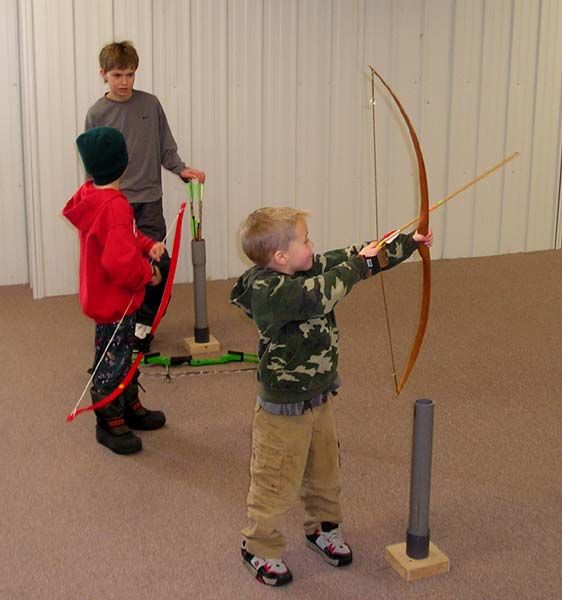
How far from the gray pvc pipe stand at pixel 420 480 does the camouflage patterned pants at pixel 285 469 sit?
20 cm

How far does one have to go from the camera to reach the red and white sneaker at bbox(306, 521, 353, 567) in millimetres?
2277

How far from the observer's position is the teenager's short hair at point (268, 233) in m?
2.02

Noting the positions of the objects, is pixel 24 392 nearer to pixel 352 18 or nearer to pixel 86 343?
pixel 86 343

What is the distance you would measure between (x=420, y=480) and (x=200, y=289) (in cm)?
209

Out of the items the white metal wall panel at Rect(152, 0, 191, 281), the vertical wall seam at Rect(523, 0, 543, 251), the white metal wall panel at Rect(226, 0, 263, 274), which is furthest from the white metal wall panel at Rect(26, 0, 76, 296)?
the vertical wall seam at Rect(523, 0, 543, 251)

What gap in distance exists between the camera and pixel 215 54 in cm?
529

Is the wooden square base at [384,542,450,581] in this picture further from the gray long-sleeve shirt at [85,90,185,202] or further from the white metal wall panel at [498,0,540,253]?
the white metal wall panel at [498,0,540,253]

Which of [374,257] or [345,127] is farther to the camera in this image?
[345,127]

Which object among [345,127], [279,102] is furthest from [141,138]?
[345,127]

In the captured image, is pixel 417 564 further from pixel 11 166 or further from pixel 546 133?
pixel 546 133

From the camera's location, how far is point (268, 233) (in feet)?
6.64

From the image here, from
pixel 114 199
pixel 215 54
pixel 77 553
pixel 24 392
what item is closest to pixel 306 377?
pixel 77 553

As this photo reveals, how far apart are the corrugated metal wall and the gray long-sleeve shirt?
45.4 inches

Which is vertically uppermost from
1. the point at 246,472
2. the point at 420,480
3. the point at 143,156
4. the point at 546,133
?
the point at 546,133
